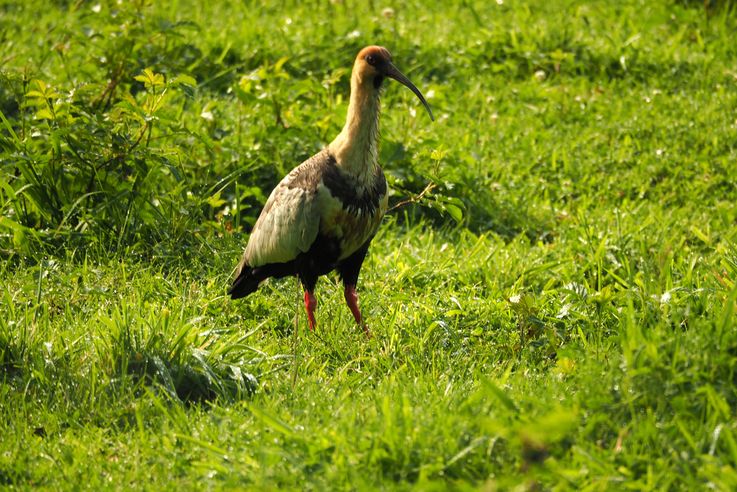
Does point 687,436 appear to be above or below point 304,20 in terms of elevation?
below

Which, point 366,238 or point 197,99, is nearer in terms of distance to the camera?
point 366,238

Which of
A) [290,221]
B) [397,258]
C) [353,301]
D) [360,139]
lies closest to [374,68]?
[360,139]

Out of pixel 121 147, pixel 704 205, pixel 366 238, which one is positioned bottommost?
pixel 704 205

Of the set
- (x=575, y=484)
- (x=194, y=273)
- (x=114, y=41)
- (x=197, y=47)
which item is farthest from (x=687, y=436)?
(x=197, y=47)

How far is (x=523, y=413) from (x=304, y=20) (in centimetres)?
567

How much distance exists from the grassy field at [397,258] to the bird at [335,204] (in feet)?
0.97

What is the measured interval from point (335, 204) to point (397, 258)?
1.10 metres

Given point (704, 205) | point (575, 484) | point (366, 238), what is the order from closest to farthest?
1. point (575, 484)
2. point (366, 238)
3. point (704, 205)

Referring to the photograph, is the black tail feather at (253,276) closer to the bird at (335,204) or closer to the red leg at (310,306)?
the bird at (335,204)

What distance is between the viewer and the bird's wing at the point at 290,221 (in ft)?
15.5

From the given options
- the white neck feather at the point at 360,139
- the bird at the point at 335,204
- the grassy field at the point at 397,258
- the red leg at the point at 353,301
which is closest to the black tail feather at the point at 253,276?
the bird at the point at 335,204

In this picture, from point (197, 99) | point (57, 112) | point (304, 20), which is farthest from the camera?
point (304, 20)

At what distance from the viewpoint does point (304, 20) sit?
8477mm

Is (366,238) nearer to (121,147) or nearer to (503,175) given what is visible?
(121,147)
